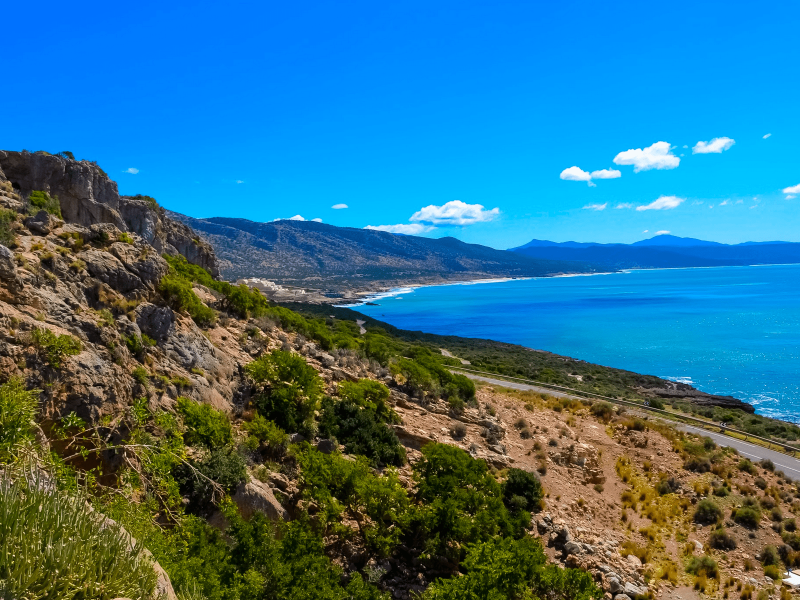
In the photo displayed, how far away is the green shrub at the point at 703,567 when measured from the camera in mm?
14734

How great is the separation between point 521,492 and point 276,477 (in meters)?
8.80

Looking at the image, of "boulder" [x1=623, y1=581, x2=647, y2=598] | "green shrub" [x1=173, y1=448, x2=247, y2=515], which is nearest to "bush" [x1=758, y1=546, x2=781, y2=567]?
"boulder" [x1=623, y1=581, x2=647, y2=598]

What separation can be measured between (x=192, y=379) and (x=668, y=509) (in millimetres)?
18451

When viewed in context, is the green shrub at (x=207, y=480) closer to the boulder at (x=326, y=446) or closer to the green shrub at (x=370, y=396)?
the boulder at (x=326, y=446)

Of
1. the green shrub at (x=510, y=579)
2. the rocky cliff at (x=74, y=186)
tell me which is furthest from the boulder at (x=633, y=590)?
the rocky cliff at (x=74, y=186)

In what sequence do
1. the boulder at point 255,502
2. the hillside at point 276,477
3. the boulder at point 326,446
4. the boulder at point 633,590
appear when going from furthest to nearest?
the boulder at point 326,446
the boulder at point 633,590
the boulder at point 255,502
the hillside at point 276,477

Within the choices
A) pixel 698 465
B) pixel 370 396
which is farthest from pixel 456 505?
pixel 698 465

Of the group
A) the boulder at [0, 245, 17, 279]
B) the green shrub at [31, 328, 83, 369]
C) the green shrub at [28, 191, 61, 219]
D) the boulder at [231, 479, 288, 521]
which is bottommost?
the boulder at [231, 479, 288, 521]

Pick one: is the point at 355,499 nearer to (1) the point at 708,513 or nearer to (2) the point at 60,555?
(2) the point at 60,555

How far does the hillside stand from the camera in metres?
7.19

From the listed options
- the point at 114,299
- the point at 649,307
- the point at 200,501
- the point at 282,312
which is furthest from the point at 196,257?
the point at 649,307

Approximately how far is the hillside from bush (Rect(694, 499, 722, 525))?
0.22 ft

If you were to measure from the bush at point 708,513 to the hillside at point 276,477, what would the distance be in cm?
7

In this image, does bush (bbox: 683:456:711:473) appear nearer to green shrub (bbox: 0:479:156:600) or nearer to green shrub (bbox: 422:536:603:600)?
green shrub (bbox: 422:536:603:600)
